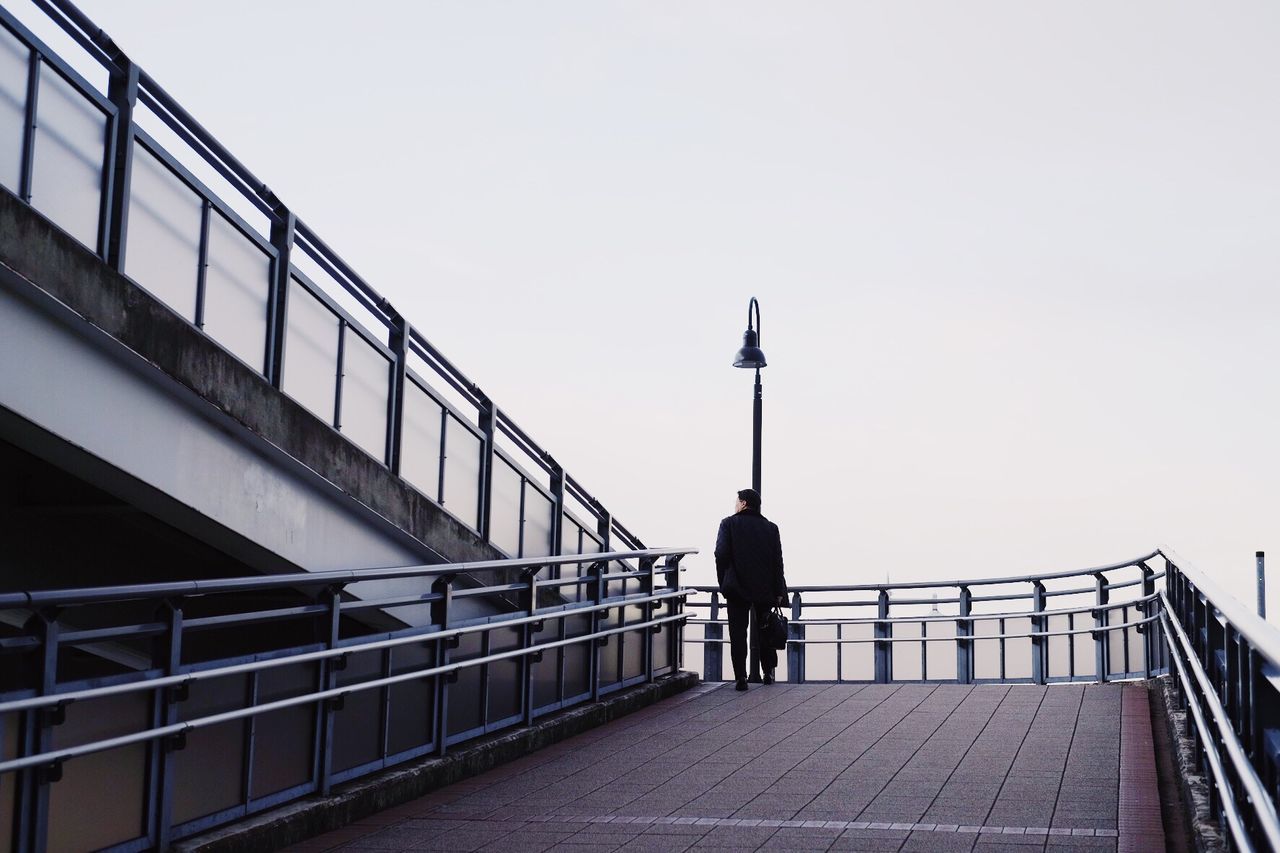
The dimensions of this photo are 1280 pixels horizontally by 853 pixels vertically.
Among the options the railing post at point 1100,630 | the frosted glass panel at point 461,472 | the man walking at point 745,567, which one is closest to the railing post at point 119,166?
the frosted glass panel at point 461,472

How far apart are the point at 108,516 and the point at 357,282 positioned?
2.30m

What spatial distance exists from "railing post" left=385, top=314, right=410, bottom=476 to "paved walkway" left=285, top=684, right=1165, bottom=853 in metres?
2.52

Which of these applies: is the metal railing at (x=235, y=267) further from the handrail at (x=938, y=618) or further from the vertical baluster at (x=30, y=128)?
the handrail at (x=938, y=618)

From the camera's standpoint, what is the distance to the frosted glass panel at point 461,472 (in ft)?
39.8

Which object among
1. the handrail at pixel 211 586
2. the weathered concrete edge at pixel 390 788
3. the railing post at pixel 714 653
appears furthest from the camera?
the railing post at pixel 714 653

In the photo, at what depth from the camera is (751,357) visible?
19.9 metres

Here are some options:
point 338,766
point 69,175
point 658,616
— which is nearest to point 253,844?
point 338,766

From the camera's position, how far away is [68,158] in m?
7.55

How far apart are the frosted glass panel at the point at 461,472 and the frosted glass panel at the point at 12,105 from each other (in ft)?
17.4

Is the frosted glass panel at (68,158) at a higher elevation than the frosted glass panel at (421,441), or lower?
higher

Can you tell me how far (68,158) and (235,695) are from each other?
290 centimetres

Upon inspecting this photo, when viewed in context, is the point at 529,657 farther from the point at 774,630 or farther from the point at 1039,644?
the point at 1039,644

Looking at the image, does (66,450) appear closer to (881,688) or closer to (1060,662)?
(881,688)

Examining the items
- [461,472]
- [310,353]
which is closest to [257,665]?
[310,353]
